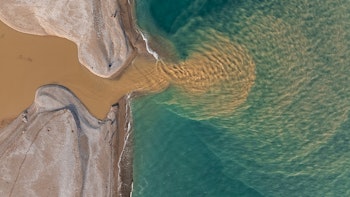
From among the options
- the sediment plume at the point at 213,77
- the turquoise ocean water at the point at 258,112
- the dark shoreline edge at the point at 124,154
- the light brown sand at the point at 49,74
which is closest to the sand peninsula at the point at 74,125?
the dark shoreline edge at the point at 124,154

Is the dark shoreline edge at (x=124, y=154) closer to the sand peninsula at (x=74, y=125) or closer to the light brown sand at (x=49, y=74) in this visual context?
the sand peninsula at (x=74, y=125)

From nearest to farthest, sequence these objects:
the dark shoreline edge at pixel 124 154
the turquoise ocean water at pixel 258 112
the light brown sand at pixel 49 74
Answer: the turquoise ocean water at pixel 258 112 < the light brown sand at pixel 49 74 < the dark shoreline edge at pixel 124 154

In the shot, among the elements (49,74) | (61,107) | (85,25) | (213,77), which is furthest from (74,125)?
(213,77)

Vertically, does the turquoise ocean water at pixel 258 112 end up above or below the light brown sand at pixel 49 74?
above

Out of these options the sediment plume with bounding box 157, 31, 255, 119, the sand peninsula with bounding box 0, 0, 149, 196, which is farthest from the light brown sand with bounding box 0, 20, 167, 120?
the sediment plume with bounding box 157, 31, 255, 119

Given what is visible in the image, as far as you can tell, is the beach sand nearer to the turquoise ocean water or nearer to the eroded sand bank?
the eroded sand bank

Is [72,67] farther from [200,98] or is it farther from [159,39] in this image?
[200,98]

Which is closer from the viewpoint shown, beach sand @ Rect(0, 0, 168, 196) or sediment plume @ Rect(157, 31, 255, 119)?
sediment plume @ Rect(157, 31, 255, 119)
